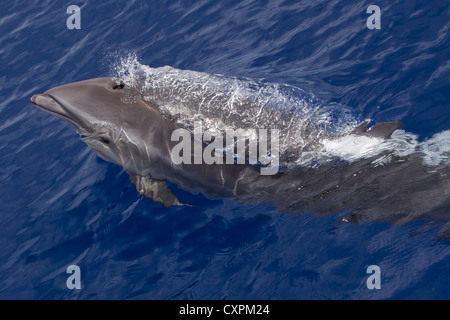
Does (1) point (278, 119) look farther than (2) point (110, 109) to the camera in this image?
No

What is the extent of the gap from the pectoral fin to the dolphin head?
38cm

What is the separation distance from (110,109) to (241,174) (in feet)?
7.43

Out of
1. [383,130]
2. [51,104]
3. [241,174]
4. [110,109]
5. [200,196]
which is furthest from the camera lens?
[200,196]

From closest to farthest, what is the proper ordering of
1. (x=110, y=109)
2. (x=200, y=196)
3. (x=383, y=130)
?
(x=383, y=130) → (x=110, y=109) → (x=200, y=196)

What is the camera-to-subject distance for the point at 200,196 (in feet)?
25.1

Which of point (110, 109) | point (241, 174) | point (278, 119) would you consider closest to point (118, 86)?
point (110, 109)

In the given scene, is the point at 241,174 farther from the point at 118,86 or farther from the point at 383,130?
the point at 118,86

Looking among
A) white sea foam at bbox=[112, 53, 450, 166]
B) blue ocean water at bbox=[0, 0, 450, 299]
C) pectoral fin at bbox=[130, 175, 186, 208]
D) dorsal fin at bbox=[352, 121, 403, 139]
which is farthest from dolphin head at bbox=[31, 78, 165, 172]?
dorsal fin at bbox=[352, 121, 403, 139]

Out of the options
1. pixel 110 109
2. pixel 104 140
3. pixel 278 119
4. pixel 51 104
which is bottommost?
pixel 278 119

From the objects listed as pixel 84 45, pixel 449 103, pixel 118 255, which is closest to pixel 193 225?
pixel 118 255

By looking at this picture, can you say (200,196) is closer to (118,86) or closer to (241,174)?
(241,174)

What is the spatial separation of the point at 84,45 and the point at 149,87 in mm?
5443

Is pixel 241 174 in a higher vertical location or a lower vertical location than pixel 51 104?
lower

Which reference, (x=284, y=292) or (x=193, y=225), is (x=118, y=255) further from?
(x=284, y=292)
